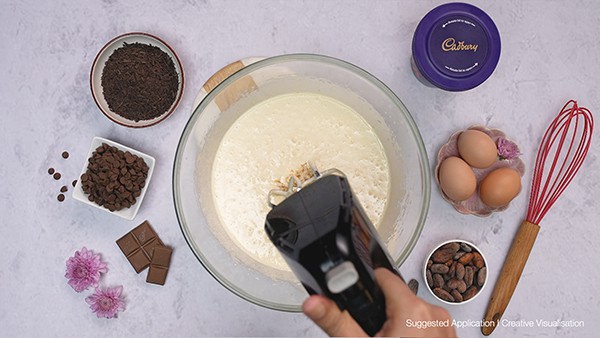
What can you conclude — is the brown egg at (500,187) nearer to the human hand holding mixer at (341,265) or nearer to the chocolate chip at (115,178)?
the human hand holding mixer at (341,265)

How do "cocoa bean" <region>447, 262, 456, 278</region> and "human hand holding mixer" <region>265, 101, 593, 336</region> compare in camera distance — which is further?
"cocoa bean" <region>447, 262, 456, 278</region>

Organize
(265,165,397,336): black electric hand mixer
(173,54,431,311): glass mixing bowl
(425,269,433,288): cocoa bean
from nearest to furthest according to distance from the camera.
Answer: (265,165,397,336): black electric hand mixer < (173,54,431,311): glass mixing bowl < (425,269,433,288): cocoa bean

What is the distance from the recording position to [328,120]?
1199 mm

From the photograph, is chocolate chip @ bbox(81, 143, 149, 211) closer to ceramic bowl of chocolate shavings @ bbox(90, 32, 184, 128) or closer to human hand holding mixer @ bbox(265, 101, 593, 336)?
ceramic bowl of chocolate shavings @ bbox(90, 32, 184, 128)

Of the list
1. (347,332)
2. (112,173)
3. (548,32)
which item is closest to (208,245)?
(112,173)

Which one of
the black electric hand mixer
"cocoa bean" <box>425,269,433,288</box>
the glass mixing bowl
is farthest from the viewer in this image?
"cocoa bean" <box>425,269,433,288</box>

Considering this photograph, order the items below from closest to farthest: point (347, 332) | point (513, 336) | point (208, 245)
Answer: point (347, 332) → point (208, 245) → point (513, 336)

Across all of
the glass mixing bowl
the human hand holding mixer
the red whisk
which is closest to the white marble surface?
the red whisk

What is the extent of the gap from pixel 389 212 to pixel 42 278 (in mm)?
846

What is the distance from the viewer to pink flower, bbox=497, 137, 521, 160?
1223 millimetres

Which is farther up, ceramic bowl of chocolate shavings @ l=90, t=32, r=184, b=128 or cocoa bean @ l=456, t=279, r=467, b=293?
ceramic bowl of chocolate shavings @ l=90, t=32, r=184, b=128

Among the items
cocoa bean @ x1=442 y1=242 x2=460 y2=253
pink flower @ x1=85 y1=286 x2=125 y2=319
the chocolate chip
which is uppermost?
the chocolate chip

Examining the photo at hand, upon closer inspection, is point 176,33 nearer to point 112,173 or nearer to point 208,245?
point 112,173

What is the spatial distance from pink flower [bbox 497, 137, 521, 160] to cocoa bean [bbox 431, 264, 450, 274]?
286mm
